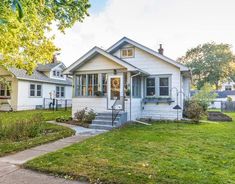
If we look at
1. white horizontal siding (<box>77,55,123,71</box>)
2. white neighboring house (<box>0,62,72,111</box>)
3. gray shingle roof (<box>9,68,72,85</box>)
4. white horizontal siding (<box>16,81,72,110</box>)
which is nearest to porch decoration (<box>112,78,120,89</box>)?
white horizontal siding (<box>77,55,123,71</box>)

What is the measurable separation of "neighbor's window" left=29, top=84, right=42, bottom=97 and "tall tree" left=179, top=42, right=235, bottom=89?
29.8 meters

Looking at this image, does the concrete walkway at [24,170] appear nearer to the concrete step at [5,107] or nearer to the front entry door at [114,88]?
the front entry door at [114,88]

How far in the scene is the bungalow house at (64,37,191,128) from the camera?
41.8 feet

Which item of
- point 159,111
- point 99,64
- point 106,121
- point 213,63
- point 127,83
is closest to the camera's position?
point 106,121

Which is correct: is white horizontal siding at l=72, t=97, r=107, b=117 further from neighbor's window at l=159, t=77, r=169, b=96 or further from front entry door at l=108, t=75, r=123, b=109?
neighbor's window at l=159, t=77, r=169, b=96

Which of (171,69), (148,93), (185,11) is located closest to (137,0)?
(185,11)

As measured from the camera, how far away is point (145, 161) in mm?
5488

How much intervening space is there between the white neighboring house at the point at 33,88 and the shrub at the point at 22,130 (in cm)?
864

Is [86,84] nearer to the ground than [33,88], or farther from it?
nearer to the ground

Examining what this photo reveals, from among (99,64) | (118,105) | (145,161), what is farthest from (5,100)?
(145,161)

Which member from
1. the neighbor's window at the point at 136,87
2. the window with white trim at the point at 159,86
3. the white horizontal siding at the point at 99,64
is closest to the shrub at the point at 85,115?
the white horizontal siding at the point at 99,64

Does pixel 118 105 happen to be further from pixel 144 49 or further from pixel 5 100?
pixel 5 100

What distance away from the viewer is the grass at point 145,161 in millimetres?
4441

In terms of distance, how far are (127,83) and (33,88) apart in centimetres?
1368
